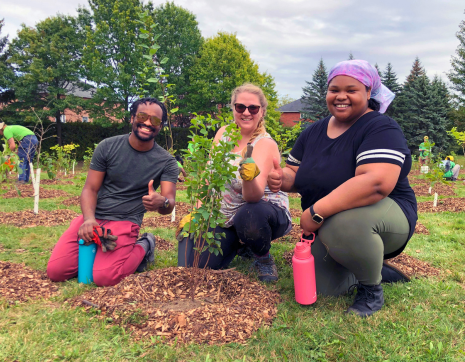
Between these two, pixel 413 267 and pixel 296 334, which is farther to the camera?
pixel 413 267

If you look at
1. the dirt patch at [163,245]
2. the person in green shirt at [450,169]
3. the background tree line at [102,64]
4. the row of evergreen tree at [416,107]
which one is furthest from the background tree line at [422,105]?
the dirt patch at [163,245]

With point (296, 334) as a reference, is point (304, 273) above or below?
above

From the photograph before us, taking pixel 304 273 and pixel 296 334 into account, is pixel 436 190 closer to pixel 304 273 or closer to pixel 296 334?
pixel 304 273

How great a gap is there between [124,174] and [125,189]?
14cm

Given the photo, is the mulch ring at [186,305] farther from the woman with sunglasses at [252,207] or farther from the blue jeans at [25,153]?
the blue jeans at [25,153]

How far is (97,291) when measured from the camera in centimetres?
250

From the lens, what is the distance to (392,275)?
285 cm

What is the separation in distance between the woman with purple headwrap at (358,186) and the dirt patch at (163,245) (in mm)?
1845

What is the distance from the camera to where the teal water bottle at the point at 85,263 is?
9.45ft

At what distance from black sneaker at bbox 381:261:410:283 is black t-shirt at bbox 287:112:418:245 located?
1.90 feet

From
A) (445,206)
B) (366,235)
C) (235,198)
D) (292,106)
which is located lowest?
(445,206)

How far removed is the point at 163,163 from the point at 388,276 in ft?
7.22

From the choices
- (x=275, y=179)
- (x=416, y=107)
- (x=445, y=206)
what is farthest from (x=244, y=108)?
(x=416, y=107)

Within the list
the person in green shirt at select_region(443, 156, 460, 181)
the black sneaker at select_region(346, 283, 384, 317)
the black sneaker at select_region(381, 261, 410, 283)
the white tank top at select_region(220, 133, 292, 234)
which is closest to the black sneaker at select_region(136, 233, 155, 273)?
the white tank top at select_region(220, 133, 292, 234)
